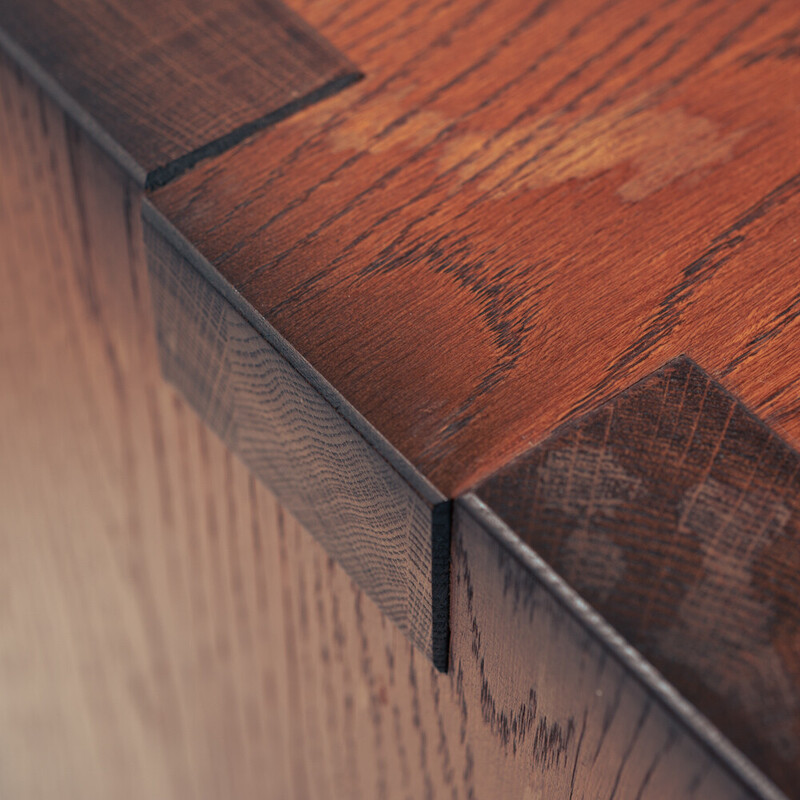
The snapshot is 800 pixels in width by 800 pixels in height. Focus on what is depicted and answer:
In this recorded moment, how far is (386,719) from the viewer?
376mm

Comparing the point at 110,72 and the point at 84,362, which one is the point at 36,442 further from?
the point at 110,72

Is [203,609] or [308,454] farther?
[203,609]

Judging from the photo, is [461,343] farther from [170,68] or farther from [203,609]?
[203,609]

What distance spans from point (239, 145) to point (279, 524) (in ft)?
0.41

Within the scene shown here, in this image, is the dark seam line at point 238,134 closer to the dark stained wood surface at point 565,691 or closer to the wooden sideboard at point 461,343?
the wooden sideboard at point 461,343

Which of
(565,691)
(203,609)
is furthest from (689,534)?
(203,609)

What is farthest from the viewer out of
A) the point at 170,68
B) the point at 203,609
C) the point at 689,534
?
the point at 203,609

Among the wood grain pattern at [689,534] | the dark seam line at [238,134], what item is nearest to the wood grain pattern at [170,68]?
the dark seam line at [238,134]

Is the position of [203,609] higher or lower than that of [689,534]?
lower

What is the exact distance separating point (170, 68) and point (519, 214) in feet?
0.41

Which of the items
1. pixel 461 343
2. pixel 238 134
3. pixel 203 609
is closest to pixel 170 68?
pixel 238 134

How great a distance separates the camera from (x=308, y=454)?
0.29 metres

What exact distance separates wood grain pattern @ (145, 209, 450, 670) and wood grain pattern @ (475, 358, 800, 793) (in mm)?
28

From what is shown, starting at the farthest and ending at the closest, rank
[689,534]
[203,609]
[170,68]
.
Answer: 1. [203,609]
2. [170,68]
3. [689,534]
